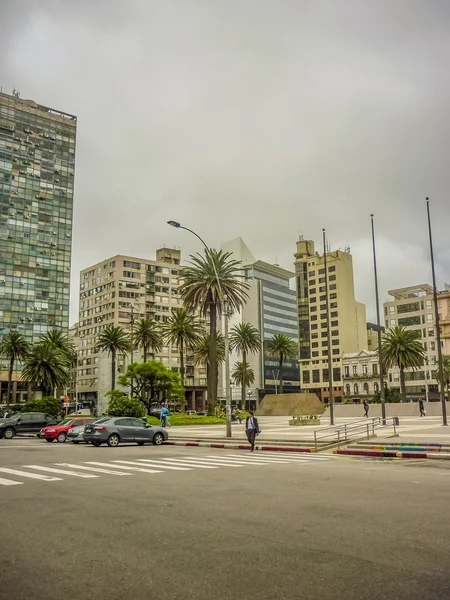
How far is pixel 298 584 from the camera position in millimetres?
5125

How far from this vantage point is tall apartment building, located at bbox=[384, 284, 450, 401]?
403 ft

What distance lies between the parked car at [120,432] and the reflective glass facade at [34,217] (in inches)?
3467

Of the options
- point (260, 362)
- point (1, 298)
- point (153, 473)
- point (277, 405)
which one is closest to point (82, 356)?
point (1, 298)

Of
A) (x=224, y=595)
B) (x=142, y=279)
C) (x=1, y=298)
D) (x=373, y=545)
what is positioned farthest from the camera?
(x=142, y=279)

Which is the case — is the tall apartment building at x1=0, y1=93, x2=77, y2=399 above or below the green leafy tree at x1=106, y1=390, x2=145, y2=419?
above

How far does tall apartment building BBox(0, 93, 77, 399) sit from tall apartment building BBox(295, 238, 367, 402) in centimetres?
7338

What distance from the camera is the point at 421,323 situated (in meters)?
132

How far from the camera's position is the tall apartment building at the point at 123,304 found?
13025cm

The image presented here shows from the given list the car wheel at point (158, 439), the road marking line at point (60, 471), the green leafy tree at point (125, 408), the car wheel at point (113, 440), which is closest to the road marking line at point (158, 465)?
the road marking line at point (60, 471)

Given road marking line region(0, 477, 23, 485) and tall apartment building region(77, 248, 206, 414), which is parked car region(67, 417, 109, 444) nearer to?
road marking line region(0, 477, 23, 485)

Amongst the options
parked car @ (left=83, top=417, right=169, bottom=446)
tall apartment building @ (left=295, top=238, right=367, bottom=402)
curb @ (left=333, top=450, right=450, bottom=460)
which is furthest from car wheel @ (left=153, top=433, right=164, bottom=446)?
tall apartment building @ (left=295, top=238, right=367, bottom=402)

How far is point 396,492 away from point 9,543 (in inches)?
295

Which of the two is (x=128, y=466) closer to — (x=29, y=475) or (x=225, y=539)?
(x=29, y=475)

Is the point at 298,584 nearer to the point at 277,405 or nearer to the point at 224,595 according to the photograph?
the point at 224,595
